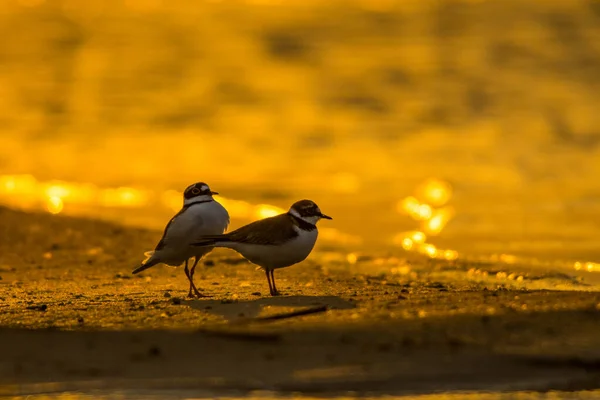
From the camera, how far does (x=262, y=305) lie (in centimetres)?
1172

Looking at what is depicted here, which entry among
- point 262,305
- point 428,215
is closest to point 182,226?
point 262,305

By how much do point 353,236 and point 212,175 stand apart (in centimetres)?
630

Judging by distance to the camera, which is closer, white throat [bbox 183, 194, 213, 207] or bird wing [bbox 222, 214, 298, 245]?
bird wing [bbox 222, 214, 298, 245]

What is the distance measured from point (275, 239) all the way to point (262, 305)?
63.5 inches

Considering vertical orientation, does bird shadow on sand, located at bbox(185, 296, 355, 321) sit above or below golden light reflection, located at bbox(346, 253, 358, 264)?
below

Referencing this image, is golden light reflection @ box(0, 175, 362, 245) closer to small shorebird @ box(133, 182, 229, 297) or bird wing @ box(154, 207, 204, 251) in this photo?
small shorebird @ box(133, 182, 229, 297)

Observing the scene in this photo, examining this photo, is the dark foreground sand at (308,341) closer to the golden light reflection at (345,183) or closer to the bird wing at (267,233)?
the bird wing at (267,233)

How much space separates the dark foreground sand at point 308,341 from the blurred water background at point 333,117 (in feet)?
14.1

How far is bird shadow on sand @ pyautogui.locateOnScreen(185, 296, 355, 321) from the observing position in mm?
11367

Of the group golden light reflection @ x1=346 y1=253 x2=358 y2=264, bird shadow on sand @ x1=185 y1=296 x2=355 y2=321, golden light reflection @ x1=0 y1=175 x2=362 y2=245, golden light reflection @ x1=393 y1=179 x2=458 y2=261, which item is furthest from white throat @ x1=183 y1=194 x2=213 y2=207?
golden light reflection @ x1=0 y1=175 x2=362 y2=245

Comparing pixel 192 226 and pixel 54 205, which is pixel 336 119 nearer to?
pixel 54 205

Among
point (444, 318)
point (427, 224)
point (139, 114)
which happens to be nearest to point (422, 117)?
point (139, 114)

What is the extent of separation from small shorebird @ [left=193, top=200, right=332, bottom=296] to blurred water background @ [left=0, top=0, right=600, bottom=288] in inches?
118

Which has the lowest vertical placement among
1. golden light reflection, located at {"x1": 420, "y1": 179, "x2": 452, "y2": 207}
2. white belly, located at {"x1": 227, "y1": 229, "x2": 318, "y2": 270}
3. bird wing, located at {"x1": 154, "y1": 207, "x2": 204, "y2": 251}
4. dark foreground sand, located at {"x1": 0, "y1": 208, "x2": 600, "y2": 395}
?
dark foreground sand, located at {"x1": 0, "y1": 208, "x2": 600, "y2": 395}
